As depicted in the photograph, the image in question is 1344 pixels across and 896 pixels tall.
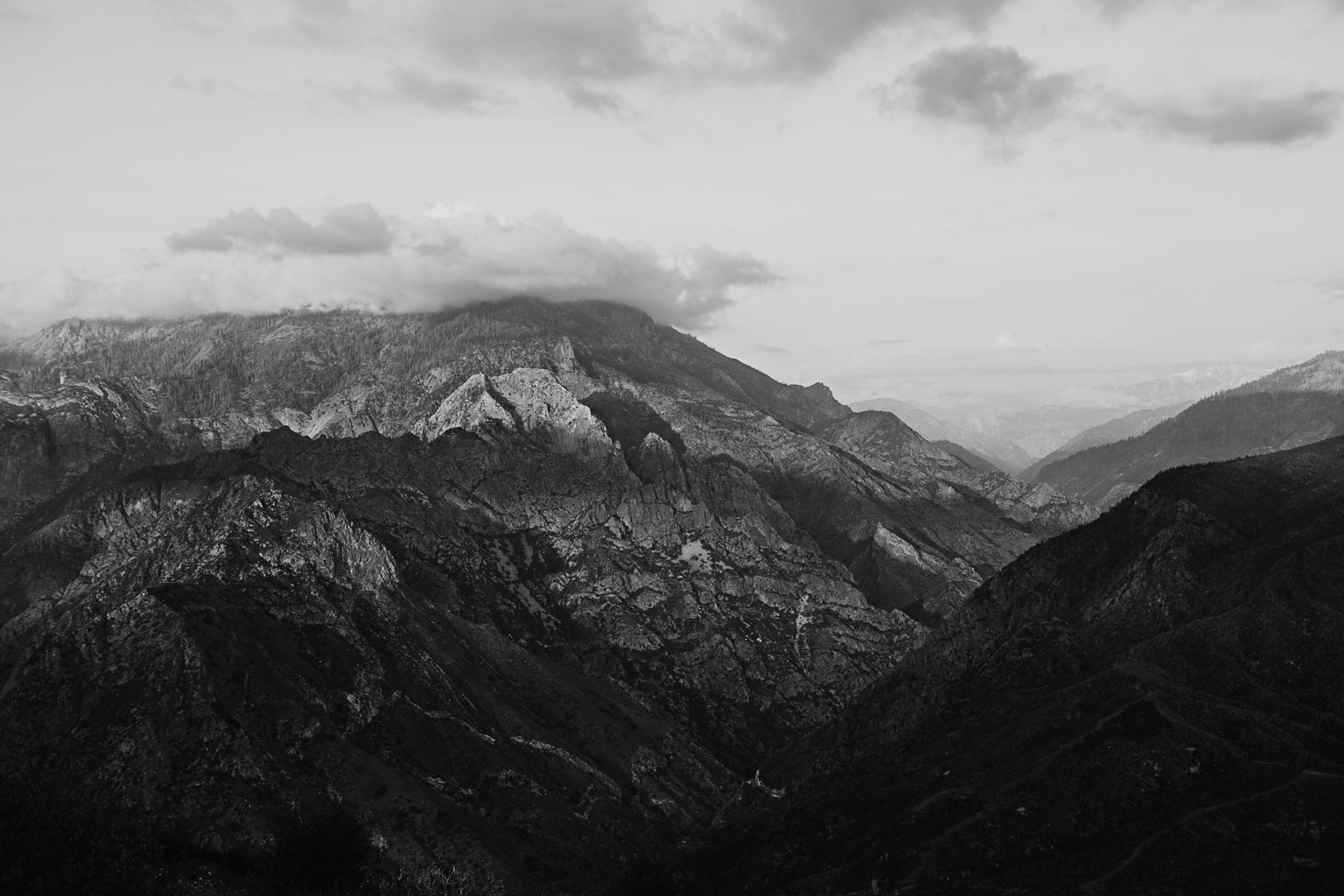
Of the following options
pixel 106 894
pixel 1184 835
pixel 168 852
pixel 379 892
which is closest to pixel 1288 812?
pixel 1184 835

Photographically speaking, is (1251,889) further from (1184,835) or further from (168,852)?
(168,852)

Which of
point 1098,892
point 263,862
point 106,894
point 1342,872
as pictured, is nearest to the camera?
point 106,894

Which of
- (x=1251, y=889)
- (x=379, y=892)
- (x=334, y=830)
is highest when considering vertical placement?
(x=1251, y=889)

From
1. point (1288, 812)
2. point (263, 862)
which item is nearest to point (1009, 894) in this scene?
point (1288, 812)

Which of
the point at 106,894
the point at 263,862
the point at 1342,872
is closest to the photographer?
the point at 106,894

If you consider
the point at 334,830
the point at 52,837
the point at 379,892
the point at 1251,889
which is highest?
the point at 52,837

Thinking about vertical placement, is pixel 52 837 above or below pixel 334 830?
above

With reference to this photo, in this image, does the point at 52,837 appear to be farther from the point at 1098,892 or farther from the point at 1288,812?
the point at 1288,812

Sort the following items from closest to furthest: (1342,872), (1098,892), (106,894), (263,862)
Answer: (106,894), (1342,872), (1098,892), (263,862)

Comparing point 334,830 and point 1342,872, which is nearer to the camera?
point 1342,872
